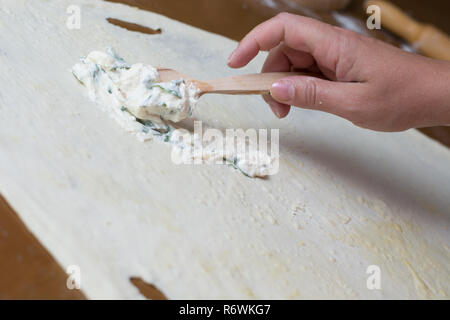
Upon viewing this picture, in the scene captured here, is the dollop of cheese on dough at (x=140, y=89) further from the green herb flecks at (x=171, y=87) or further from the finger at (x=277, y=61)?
the finger at (x=277, y=61)

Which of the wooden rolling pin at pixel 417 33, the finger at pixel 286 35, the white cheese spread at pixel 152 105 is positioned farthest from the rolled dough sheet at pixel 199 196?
the wooden rolling pin at pixel 417 33

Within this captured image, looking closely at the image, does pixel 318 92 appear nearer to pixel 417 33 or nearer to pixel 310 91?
pixel 310 91

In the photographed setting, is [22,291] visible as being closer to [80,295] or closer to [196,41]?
[80,295]

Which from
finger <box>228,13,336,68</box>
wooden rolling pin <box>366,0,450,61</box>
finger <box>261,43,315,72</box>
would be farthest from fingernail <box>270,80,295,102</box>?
wooden rolling pin <box>366,0,450,61</box>

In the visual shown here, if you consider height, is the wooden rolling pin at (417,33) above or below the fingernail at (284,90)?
below

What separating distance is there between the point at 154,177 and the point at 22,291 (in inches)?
10.6

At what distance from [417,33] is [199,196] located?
126 cm

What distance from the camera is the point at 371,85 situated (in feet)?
2.69

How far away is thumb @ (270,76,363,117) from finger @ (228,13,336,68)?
3.9 inches

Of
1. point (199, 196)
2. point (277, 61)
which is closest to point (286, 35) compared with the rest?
point (277, 61)

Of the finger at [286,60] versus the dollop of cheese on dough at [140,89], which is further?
A: the finger at [286,60]

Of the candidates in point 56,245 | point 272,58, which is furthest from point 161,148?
point 272,58

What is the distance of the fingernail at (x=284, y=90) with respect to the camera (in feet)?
2.73

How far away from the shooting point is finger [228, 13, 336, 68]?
2.88ft
